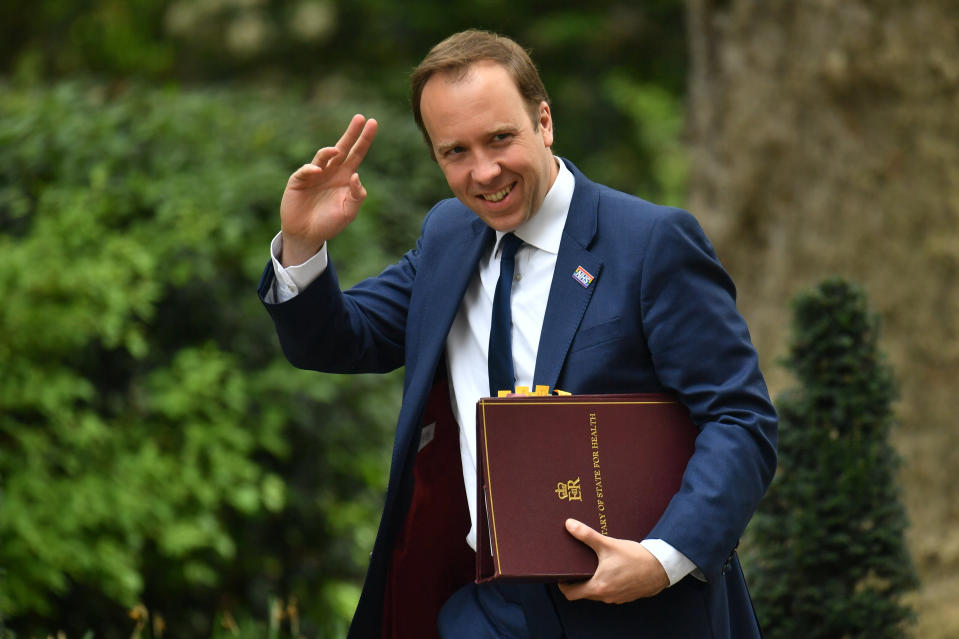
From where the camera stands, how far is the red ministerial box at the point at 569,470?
2.46 metres

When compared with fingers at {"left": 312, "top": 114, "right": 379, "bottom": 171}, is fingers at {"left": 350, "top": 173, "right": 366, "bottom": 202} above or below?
below

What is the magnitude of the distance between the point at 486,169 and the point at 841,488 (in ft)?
6.23

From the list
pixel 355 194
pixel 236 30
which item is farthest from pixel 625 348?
pixel 236 30

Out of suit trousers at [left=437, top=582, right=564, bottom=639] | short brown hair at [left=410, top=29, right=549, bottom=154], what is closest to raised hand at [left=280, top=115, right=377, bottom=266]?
short brown hair at [left=410, top=29, right=549, bottom=154]

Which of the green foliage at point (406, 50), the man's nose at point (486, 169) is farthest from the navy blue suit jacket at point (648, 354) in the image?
the green foliage at point (406, 50)

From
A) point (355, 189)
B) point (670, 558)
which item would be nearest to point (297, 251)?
point (355, 189)

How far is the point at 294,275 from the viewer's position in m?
2.81

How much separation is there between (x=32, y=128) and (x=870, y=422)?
146 inches

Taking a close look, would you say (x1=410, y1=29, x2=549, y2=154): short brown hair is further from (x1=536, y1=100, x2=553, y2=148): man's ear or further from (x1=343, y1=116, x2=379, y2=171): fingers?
(x1=343, y1=116, x2=379, y2=171): fingers

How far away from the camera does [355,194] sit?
287 cm

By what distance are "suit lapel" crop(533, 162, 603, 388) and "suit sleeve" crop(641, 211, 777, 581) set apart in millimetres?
139

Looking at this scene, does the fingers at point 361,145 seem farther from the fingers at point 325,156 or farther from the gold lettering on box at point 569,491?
the gold lettering on box at point 569,491

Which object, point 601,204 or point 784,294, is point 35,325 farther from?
point 784,294

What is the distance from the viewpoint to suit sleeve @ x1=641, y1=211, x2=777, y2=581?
95.0 inches
